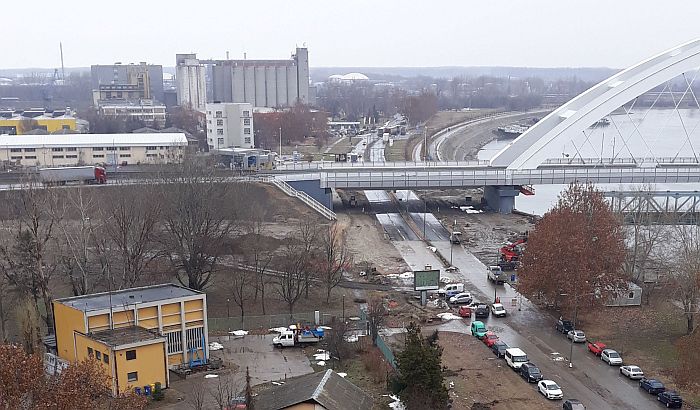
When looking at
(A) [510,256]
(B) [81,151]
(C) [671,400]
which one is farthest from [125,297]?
(B) [81,151]

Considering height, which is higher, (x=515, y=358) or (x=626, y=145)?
(x=626, y=145)

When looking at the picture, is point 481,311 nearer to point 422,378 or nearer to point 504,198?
point 422,378

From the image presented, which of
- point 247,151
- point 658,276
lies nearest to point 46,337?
point 658,276

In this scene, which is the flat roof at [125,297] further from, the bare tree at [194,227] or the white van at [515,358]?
the white van at [515,358]

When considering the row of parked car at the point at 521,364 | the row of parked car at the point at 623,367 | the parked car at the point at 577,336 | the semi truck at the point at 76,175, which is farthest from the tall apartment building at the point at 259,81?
the parked car at the point at 577,336

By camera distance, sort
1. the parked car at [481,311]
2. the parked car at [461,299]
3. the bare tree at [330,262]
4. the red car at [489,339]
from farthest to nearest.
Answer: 1. the bare tree at [330,262]
2. the parked car at [461,299]
3. the parked car at [481,311]
4. the red car at [489,339]

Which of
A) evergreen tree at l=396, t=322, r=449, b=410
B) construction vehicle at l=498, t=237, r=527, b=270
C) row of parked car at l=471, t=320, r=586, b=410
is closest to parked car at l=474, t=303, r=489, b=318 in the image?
row of parked car at l=471, t=320, r=586, b=410
